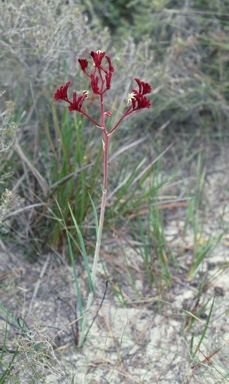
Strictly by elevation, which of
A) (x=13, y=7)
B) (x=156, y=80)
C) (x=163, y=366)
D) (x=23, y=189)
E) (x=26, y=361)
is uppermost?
(x=13, y=7)

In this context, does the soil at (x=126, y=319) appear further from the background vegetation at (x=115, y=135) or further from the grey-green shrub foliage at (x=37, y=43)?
the grey-green shrub foliage at (x=37, y=43)

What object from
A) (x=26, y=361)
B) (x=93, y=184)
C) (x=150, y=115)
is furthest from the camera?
(x=150, y=115)

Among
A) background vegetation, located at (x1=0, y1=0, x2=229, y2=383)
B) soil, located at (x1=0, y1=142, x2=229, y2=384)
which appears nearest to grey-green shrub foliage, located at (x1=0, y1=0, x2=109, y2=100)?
background vegetation, located at (x1=0, y1=0, x2=229, y2=383)

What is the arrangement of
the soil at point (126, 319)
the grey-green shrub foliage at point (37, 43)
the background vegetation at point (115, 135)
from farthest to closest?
the grey-green shrub foliage at point (37, 43) → the background vegetation at point (115, 135) → the soil at point (126, 319)

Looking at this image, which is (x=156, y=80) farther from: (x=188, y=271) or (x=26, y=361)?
(x=26, y=361)

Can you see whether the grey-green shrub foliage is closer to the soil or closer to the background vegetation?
the background vegetation

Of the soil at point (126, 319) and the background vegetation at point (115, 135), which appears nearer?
the soil at point (126, 319)

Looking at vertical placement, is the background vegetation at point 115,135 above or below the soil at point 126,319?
above

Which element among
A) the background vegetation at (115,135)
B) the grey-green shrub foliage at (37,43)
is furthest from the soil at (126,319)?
the grey-green shrub foliage at (37,43)

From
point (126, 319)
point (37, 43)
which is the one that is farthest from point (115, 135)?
point (126, 319)

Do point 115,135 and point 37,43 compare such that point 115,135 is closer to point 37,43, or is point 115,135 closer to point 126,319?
point 37,43

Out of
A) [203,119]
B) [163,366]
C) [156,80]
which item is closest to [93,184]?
[163,366]
